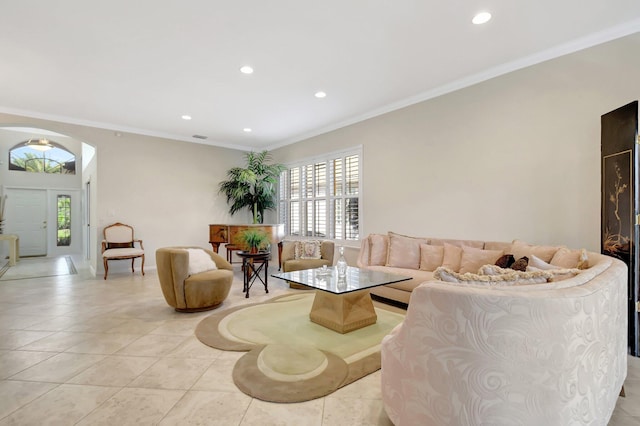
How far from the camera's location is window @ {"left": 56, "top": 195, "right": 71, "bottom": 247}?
9.41 meters

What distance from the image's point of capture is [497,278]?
5.11 ft

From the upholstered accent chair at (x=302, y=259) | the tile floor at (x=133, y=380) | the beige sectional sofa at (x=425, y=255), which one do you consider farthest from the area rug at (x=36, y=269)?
the beige sectional sofa at (x=425, y=255)

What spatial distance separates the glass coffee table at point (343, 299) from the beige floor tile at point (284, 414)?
1.07 metres

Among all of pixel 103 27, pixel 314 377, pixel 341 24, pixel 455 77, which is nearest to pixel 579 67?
pixel 455 77

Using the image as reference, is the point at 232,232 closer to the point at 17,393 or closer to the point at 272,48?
the point at 272,48

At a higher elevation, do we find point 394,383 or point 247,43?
point 247,43

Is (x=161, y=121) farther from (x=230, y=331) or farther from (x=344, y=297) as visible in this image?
(x=344, y=297)

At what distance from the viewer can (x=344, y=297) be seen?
10.4 feet

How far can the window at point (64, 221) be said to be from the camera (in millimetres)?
9405

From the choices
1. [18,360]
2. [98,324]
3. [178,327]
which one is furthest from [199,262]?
[18,360]

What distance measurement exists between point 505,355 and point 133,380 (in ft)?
7.79

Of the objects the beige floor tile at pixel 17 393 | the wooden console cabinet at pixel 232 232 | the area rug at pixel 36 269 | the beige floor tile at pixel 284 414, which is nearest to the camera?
the beige floor tile at pixel 284 414

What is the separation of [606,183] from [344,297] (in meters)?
2.61

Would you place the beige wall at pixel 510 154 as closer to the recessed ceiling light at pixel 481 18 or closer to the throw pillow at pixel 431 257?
the throw pillow at pixel 431 257
